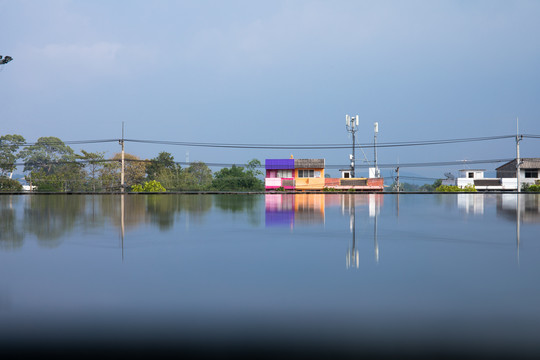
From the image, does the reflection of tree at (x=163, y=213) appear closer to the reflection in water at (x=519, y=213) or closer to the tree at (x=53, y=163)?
the reflection in water at (x=519, y=213)

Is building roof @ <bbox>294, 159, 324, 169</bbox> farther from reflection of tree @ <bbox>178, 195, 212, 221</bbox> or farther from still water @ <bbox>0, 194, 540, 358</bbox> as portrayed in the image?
still water @ <bbox>0, 194, 540, 358</bbox>

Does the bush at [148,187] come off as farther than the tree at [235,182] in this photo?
No

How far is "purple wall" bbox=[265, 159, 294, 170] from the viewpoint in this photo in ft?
122

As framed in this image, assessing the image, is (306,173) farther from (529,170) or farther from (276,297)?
(276,297)

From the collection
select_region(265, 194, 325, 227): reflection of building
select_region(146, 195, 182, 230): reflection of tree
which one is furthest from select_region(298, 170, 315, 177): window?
select_region(146, 195, 182, 230): reflection of tree

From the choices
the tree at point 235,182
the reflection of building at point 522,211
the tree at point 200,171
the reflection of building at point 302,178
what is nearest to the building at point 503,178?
the reflection of building at point 302,178

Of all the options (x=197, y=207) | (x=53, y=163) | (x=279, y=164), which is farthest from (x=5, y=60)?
(x=53, y=163)

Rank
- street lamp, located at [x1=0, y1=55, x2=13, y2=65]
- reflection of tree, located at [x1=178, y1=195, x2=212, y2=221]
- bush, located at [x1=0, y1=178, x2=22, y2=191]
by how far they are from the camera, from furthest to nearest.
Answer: bush, located at [x1=0, y1=178, x2=22, y2=191], street lamp, located at [x1=0, y1=55, x2=13, y2=65], reflection of tree, located at [x1=178, y1=195, x2=212, y2=221]

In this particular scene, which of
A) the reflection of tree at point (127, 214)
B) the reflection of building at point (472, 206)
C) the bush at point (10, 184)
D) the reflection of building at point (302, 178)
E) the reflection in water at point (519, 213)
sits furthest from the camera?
the reflection of building at point (302, 178)

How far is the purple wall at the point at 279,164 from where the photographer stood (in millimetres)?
37281

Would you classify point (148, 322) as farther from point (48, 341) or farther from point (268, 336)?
point (268, 336)

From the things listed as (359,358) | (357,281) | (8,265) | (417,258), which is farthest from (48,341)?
(417,258)

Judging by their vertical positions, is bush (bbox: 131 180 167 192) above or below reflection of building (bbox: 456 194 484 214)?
above

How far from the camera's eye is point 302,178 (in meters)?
36.5
